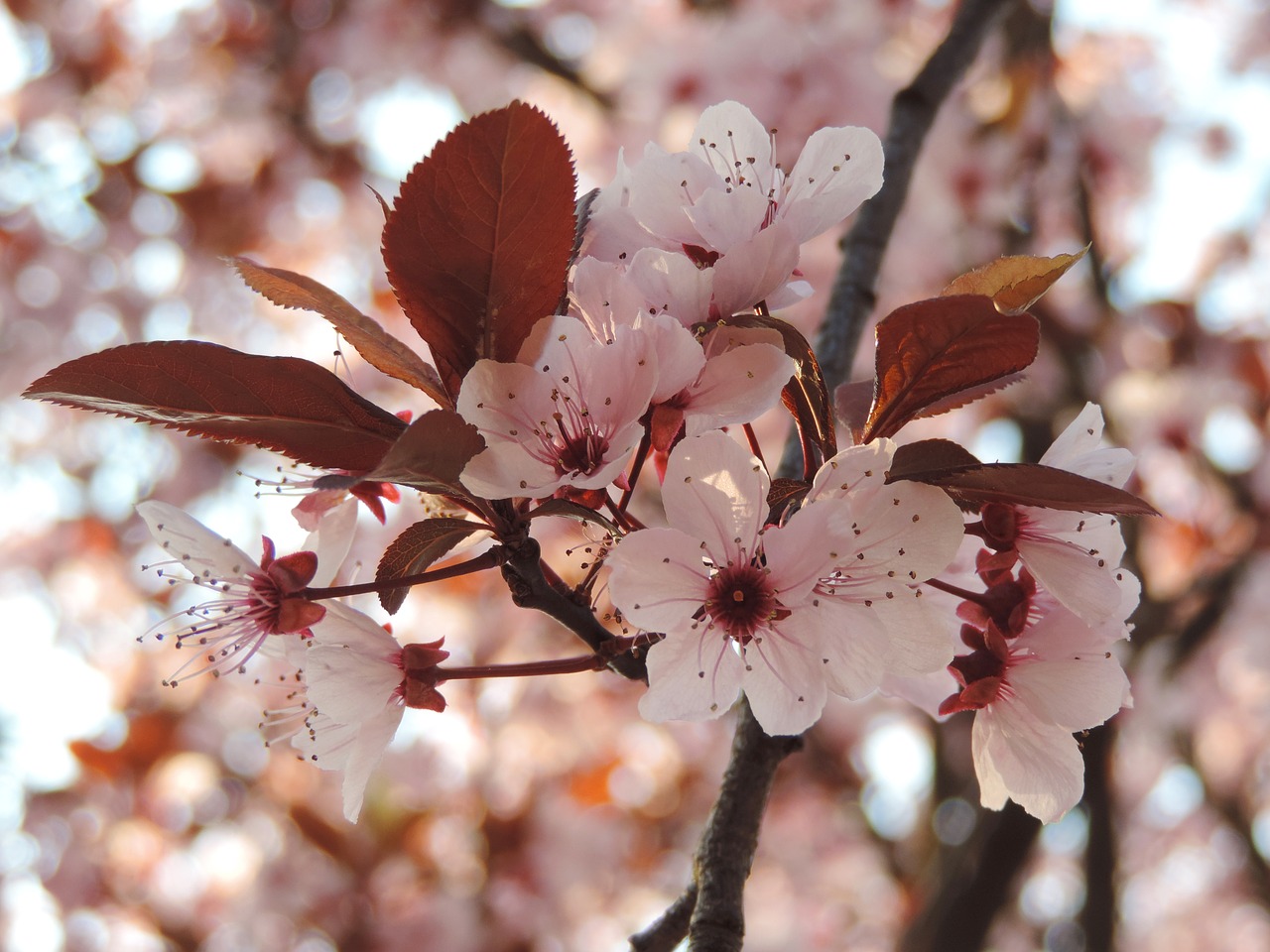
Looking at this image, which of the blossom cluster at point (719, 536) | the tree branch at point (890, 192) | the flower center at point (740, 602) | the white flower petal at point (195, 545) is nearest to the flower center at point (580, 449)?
the blossom cluster at point (719, 536)

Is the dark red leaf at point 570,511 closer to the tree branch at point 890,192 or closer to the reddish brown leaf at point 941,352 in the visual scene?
the reddish brown leaf at point 941,352

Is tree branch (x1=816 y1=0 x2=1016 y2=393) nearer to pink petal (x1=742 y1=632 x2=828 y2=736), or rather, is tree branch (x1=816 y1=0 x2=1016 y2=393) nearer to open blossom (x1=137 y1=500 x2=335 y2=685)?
pink petal (x1=742 y1=632 x2=828 y2=736)

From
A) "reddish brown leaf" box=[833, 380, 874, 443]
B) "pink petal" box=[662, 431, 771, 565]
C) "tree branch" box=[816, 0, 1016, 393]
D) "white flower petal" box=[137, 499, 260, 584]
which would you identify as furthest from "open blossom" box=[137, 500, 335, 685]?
"tree branch" box=[816, 0, 1016, 393]

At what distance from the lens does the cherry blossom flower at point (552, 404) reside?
63cm

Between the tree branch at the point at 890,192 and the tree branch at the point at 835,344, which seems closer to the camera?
the tree branch at the point at 835,344

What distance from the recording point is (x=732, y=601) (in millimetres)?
674

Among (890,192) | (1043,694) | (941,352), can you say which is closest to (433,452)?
(941,352)

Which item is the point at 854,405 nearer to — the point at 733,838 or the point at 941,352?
the point at 941,352

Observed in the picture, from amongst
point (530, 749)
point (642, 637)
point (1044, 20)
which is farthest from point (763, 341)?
point (530, 749)

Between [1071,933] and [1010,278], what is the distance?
2.38 m

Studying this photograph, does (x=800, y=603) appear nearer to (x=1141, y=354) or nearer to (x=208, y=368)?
(x=208, y=368)

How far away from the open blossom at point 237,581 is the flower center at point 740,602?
10.1 inches

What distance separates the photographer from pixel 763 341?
2.18 ft

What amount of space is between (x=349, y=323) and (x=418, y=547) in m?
0.15
